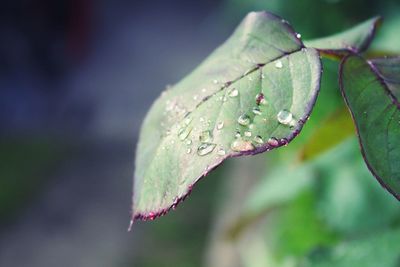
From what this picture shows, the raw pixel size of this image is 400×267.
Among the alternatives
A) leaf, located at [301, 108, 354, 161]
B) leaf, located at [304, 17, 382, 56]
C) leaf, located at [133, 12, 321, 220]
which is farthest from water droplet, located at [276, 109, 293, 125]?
leaf, located at [301, 108, 354, 161]

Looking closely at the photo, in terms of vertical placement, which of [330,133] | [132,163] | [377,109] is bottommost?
[132,163]

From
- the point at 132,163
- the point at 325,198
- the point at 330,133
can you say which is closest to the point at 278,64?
the point at 330,133

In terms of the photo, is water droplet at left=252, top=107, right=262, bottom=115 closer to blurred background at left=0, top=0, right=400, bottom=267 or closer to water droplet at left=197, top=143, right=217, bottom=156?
water droplet at left=197, top=143, right=217, bottom=156

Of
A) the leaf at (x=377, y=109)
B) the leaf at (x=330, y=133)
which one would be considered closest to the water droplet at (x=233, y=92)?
the leaf at (x=377, y=109)

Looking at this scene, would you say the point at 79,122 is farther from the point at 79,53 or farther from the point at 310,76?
the point at 310,76

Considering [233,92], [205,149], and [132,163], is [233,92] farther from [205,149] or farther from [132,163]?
[132,163]

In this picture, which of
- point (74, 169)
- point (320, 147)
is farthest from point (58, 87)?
point (320, 147)
